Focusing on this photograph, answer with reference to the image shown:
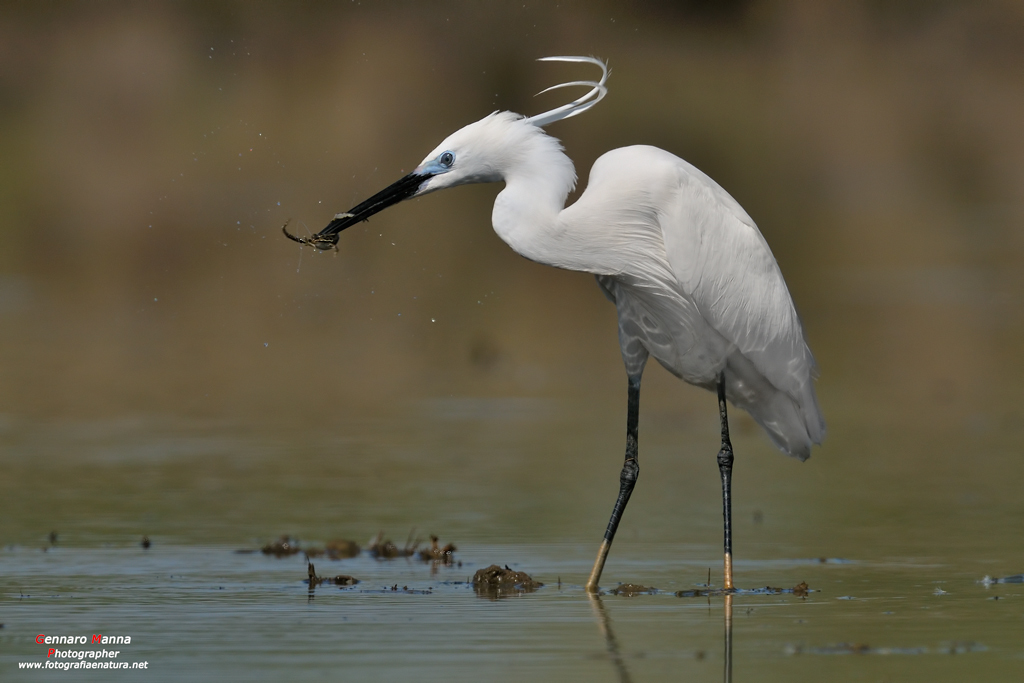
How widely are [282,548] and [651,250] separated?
2022 mm

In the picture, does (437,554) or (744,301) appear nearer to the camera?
(437,554)

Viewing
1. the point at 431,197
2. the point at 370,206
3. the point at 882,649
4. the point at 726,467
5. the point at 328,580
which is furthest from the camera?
the point at 431,197

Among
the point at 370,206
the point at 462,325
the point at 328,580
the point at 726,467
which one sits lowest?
the point at 328,580

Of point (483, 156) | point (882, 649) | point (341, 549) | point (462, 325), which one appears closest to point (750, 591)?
point (882, 649)

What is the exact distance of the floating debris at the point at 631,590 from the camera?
5980 millimetres

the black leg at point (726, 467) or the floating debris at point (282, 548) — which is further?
the floating debris at point (282, 548)

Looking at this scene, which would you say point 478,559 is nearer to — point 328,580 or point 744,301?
point 328,580

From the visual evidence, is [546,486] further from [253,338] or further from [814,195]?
[814,195]

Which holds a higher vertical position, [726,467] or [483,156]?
[483,156]

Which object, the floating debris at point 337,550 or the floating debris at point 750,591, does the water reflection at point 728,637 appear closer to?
the floating debris at point 750,591

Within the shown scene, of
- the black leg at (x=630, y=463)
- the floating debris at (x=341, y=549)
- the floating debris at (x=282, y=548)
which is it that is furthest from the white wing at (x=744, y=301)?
the floating debris at (x=282, y=548)

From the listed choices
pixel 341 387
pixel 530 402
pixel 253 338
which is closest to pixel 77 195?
pixel 253 338

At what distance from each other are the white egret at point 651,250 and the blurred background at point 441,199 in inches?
135

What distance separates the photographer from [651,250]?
21.9 feet
